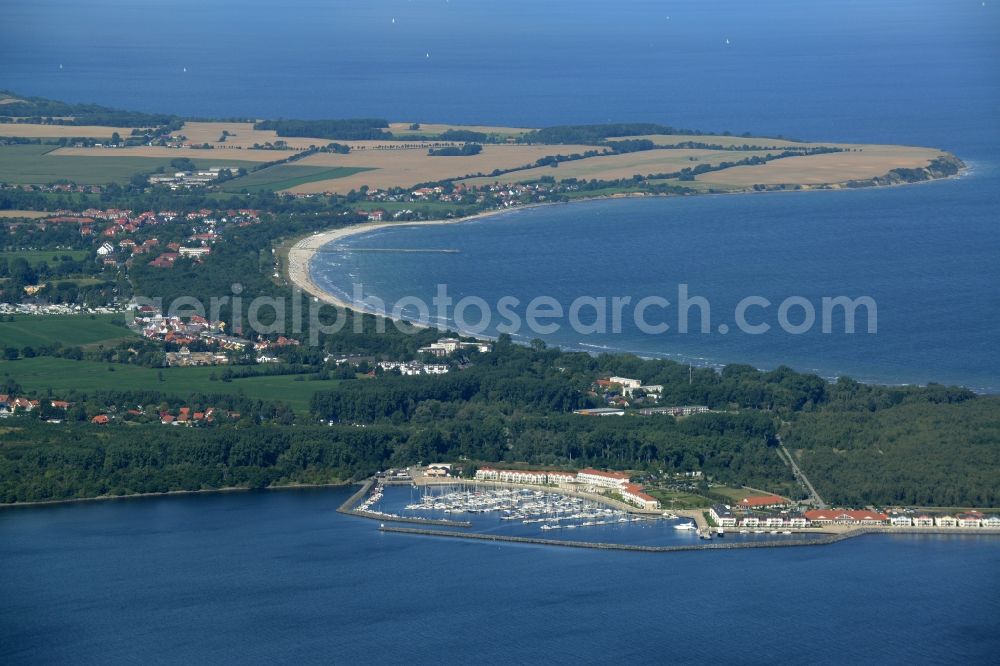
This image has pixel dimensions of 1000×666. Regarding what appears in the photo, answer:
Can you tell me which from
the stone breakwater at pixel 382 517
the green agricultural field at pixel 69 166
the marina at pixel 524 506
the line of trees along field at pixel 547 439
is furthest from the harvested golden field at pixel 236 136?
the stone breakwater at pixel 382 517

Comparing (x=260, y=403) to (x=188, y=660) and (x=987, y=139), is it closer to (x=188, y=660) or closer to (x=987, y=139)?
(x=188, y=660)

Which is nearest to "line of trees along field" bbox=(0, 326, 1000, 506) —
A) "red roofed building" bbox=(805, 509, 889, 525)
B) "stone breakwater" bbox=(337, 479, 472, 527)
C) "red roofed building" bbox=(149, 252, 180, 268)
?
"red roofed building" bbox=(805, 509, 889, 525)

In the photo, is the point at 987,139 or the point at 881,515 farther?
the point at 987,139

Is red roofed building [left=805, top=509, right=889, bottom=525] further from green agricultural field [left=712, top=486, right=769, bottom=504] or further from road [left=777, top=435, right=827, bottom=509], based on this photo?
green agricultural field [left=712, top=486, right=769, bottom=504]

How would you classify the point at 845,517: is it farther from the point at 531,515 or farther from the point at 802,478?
the point at 531,515

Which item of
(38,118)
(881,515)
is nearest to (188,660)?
(881,515)

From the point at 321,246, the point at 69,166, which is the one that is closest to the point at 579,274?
the point at 321,246

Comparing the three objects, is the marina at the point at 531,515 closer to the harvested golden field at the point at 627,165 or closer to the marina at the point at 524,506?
the marina at the point at 524,506
